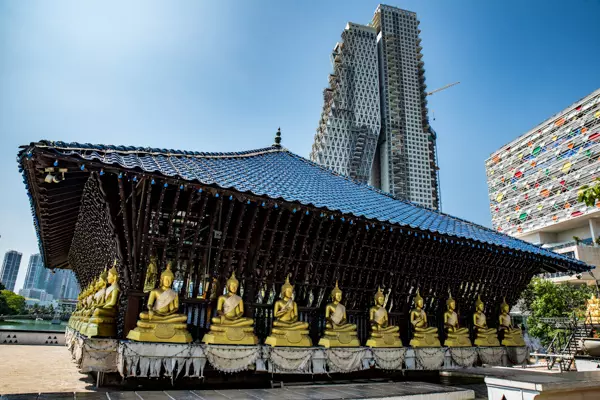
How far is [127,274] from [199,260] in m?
1.53

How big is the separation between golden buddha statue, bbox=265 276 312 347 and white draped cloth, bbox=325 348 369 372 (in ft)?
2.23

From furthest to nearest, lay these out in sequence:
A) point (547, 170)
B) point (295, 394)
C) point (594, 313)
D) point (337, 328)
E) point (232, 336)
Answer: point (547, 170) → point (594, 313) → point (337, 328) → point (232, 336) → point (295, 394)

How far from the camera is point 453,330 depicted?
1178 centimetres

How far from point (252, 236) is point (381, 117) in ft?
193

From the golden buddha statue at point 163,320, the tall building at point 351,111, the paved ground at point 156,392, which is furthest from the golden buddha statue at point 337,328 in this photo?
the tall building at point 351,111

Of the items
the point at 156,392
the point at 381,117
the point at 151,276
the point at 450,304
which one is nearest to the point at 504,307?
the point at 450,304

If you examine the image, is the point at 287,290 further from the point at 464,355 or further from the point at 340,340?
the point at 464,355

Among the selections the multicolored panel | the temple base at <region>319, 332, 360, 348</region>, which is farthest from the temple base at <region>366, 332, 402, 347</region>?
the multicolored panel

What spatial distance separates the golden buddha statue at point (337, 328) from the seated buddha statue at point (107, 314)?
4.75 m

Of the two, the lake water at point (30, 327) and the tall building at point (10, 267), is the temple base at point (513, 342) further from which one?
the tall building at point (10, 267)

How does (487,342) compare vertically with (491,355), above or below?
above

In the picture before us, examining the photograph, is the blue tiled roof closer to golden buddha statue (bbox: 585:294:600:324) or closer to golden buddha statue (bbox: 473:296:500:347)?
golden buddha statue (bbox: 473:296:500:347)

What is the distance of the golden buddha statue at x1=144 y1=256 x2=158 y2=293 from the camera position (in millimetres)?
8406

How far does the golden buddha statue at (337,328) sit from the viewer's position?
9.54m
